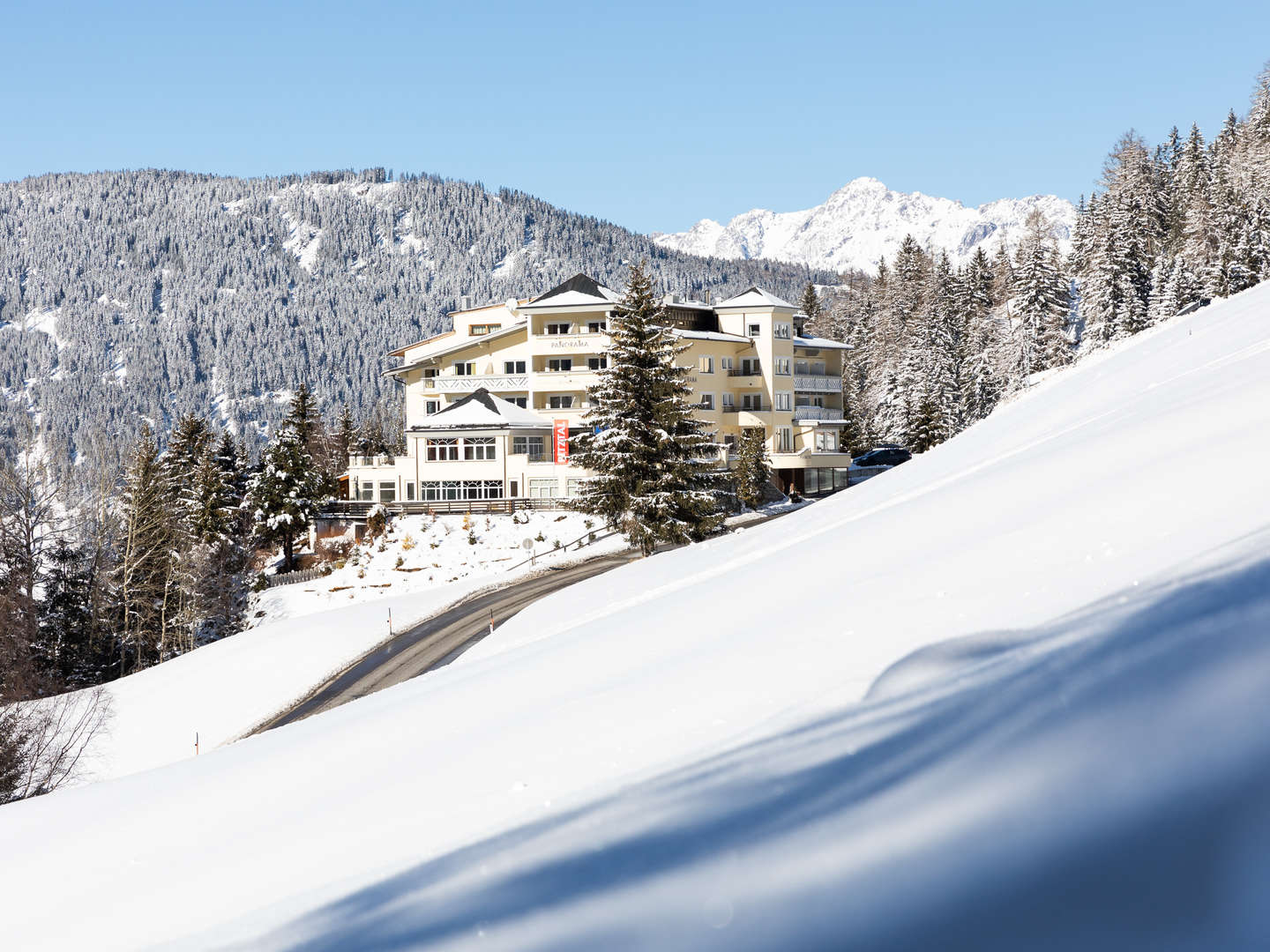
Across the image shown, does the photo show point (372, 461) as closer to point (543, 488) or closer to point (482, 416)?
point (482, 416)

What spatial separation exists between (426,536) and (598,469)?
1674 cm

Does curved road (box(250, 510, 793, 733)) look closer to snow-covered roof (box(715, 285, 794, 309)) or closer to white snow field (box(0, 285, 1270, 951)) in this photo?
white snow field (box(0, 285, 1270, 951))

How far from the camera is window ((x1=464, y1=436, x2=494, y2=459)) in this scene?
56719 mm

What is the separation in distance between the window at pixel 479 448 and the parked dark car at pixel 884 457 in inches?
1253

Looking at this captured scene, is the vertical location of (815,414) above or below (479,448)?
above

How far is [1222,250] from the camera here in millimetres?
65812

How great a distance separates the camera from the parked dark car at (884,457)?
74250 millimetres

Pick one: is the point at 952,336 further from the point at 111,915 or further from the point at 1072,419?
the point at 111,915

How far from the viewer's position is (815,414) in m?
69.4

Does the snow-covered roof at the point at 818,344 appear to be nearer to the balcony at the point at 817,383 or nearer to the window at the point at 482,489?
the balcony at the point at 817,383

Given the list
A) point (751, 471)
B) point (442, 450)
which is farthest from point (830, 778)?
point (442, 450)

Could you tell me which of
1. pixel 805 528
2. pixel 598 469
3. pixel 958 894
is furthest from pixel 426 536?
pixel 958 894

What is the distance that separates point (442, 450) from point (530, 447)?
542cm

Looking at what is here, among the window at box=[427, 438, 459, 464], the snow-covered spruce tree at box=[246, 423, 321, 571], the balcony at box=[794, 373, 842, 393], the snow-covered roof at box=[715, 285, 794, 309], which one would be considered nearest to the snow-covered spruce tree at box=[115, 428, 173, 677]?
the snow-covered spruce tree at box=[246, 423, 321, 571]
